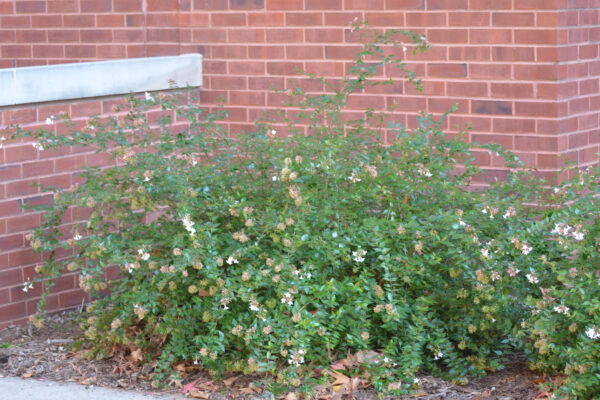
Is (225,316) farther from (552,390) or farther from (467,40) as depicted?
(467,40)

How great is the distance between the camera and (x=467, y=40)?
6.54m

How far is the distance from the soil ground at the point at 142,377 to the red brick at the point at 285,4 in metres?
2.88

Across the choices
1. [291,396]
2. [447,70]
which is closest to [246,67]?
[447,70]

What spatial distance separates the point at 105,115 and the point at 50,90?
0.50 meters

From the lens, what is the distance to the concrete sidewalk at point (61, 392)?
4859mm

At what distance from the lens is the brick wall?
616 cm

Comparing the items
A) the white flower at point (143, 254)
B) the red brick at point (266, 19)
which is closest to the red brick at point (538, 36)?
the red brick at point (266, 19)

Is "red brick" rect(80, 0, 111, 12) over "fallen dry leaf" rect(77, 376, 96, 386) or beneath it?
over

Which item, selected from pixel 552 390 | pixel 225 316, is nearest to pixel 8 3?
pixel 225 316

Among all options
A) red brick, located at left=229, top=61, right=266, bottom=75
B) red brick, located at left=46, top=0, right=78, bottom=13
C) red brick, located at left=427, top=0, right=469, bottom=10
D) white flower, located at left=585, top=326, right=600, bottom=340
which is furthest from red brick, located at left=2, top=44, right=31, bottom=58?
white flower, located at left=585, top=326, right=600, bottom=340

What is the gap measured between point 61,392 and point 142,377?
42cm

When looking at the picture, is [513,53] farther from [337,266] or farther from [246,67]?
[337,266]

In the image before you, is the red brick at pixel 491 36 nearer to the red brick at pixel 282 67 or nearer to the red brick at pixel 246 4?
the red brick at pixel 282 67

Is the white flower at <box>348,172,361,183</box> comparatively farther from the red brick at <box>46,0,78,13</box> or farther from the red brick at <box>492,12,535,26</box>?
the red brick at <box>46,0,78,13</box>
